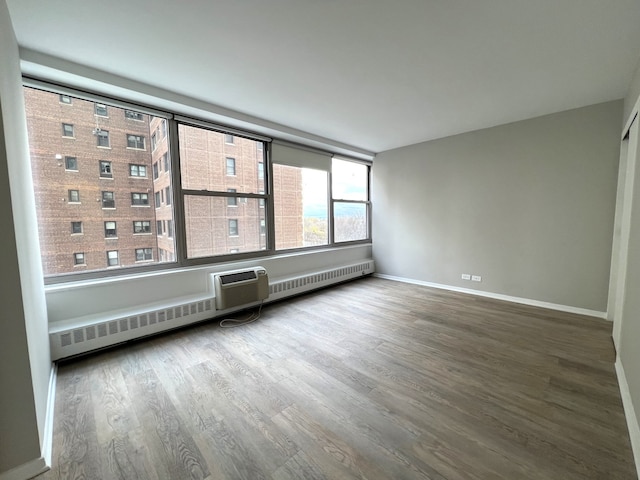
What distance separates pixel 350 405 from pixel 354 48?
2.70 metres

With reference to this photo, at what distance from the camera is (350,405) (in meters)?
1.76

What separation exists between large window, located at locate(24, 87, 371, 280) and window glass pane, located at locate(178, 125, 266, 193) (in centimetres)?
1

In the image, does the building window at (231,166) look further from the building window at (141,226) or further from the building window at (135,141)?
the building window at (141,226)

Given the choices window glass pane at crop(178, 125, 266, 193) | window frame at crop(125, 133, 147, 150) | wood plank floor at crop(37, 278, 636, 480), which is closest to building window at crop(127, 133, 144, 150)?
window frame at crop(125, 133, 147, 150)

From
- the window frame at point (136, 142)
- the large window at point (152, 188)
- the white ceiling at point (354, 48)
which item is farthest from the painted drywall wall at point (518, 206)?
the window frame at point (136, 142)

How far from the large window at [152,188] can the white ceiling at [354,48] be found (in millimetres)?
579

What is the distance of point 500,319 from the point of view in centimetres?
315

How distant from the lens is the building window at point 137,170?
9.14 ft

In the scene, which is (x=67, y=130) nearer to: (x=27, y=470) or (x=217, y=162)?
(x=217, y=162)

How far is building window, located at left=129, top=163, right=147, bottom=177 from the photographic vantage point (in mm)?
2785

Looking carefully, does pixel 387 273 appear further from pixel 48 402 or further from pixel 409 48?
pixel 48 402

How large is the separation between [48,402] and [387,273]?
4994 mm

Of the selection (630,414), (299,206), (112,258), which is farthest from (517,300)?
(112,258)

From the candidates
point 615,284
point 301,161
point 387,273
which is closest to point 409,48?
point 301,161
